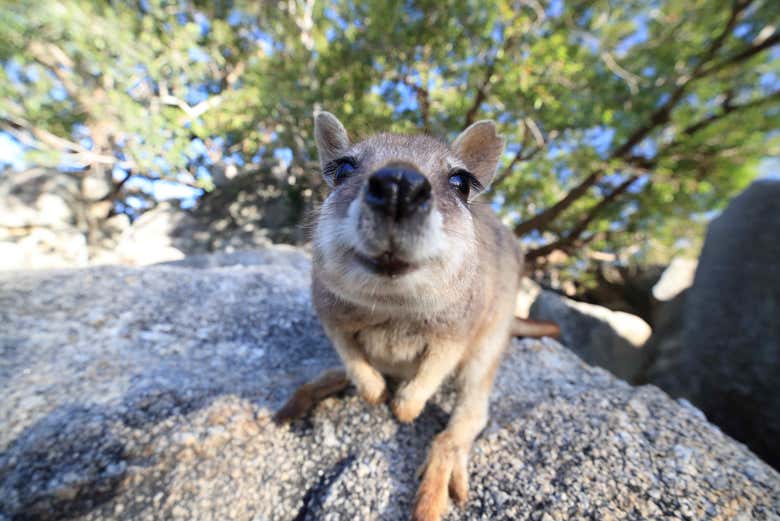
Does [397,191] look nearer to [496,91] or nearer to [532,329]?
[532,329]

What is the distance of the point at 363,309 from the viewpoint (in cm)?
166

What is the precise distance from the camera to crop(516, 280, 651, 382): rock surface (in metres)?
4.91

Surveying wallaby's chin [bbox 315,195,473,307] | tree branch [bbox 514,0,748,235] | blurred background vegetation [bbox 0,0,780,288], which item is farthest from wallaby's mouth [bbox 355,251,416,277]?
tree branch [bbox 514,0,748,235]

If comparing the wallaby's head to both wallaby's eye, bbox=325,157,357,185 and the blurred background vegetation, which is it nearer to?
wallaby's eye, bbox=325,157,357,185

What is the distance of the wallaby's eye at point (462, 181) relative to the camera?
168 cm

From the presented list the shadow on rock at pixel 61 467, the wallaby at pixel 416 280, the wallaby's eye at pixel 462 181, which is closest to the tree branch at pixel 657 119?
the wallaby at pixel 416 280

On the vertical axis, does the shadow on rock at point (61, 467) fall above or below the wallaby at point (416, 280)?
below

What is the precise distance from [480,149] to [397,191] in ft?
3.52

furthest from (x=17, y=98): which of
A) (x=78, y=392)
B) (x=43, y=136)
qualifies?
(x=78, y=392)

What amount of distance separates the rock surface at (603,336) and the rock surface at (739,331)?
0.63 meters

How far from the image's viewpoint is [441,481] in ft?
5.48

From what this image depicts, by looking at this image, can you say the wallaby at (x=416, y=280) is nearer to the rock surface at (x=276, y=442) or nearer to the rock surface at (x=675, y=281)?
the rock surface at (x=276, y=442)

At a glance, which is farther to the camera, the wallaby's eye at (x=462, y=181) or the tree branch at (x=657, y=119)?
the tree branch at (x=657, y=119)

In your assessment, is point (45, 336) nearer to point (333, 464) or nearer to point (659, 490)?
point (333, 464)
